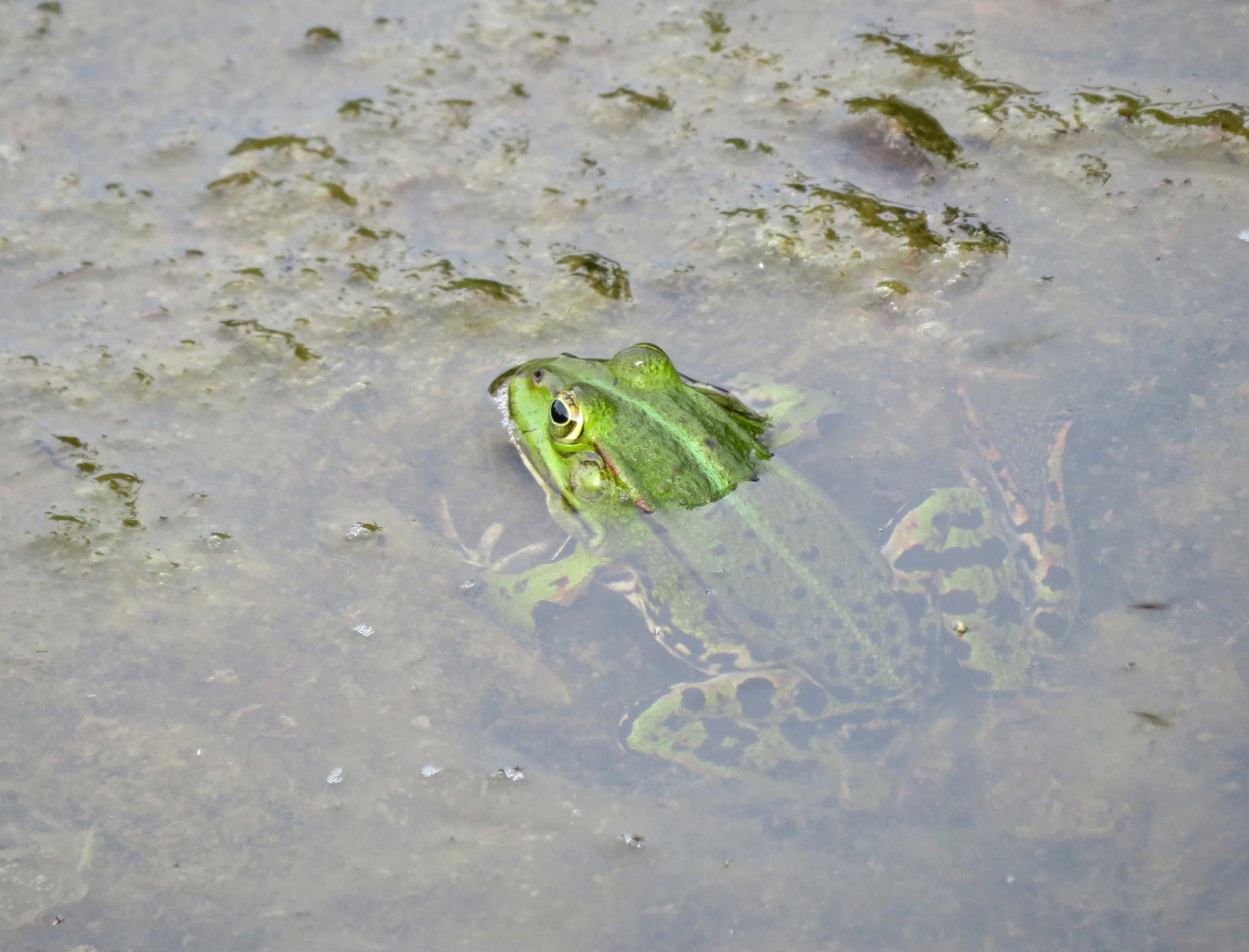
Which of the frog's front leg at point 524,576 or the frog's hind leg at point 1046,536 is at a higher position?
the frog's hind leg at point 1046,536

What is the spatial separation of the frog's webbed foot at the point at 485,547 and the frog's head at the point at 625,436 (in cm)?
20

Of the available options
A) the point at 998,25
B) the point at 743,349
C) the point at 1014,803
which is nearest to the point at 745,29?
the point at 998,25

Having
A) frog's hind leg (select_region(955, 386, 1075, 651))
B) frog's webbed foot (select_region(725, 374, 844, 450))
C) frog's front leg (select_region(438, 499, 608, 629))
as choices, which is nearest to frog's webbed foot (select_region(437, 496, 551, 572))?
frog's front leg (select_region(438, 499, 608, 629))

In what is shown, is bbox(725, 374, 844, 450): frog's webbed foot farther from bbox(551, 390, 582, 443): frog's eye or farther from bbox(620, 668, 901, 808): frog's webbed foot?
bbox(620, 668, 901, 808): frog's webbed foot

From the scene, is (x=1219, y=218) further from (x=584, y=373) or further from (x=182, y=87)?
(x=182, y=87)

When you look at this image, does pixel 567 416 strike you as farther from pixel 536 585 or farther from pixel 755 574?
pixel 755 574

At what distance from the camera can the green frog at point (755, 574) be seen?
373 centimetres

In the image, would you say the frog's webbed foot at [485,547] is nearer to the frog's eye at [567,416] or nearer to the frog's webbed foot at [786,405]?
the frog's eye at [567,416]

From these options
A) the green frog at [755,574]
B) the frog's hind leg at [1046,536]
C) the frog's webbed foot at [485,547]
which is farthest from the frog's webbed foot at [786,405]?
the frog's webbed foot at [485,547]

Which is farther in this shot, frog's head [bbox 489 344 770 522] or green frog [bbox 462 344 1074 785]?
frog's head [bbox 489 344 770 522]

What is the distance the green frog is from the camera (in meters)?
3.73

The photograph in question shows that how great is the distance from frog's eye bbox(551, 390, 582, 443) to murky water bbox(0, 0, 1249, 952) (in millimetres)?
453

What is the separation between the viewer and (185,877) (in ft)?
10.8

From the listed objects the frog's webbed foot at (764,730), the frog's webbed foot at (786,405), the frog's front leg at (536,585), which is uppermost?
the frog's webbed foot at (786,405)
